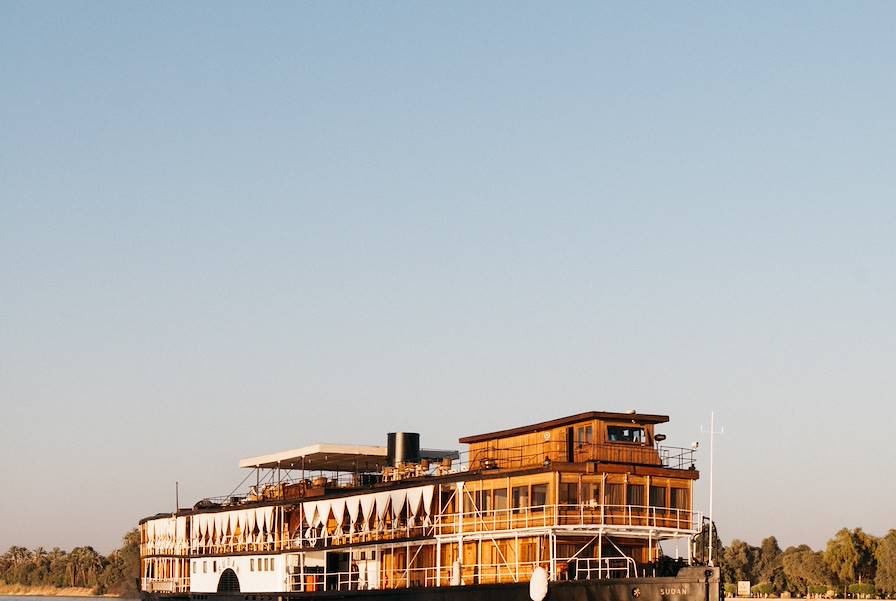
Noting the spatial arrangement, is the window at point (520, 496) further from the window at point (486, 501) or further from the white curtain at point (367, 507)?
the white curtain at point (367, 507)

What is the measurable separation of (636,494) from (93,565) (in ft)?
550

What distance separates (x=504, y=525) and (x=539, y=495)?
71.4 inches

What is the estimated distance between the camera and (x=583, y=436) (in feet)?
145

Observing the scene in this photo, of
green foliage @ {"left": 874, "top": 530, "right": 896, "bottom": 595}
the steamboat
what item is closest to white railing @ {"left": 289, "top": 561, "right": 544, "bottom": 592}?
the steamboat

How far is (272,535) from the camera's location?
56344 millimetres

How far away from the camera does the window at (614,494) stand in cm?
4303

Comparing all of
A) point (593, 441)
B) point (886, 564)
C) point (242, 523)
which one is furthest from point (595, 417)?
point (886, 564)

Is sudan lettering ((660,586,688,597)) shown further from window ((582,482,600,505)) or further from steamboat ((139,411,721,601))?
window ((582,482,600,505))

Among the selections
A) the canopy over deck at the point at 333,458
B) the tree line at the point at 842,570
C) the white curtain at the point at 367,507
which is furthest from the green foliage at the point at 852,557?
the white curtain at the point at 367,507

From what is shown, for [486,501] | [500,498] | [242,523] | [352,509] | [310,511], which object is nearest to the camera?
[500,498]

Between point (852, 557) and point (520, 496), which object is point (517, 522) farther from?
point (852, 557)

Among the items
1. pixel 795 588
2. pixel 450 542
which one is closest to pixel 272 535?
pixel 450 542

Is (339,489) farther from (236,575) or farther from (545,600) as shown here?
(545,600)

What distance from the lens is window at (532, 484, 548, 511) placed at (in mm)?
42856
